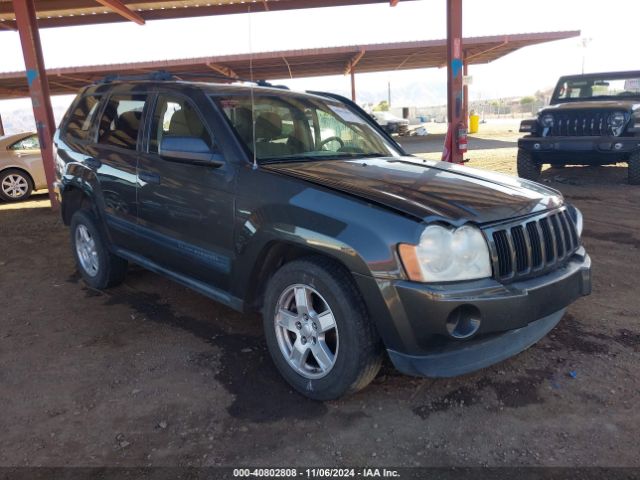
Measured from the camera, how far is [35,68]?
8484 millimetres

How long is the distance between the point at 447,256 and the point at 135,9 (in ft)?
33.7

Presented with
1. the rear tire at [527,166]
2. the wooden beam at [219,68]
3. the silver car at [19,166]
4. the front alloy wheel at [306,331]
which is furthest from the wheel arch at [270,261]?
the wooden beam at [219,68]

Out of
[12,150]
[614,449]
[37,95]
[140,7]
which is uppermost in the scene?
[140,7]

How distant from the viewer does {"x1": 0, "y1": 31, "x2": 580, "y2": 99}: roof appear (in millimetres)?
20516

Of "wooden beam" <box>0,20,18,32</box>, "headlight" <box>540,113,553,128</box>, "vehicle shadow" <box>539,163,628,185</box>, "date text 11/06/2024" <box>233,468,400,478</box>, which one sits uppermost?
"wooden beam" <box>0,20,18,32</box>

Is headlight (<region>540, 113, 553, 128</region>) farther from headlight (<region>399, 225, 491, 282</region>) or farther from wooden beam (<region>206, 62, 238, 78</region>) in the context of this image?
wooden beam (<region>206, 62, 238, 78</region>)

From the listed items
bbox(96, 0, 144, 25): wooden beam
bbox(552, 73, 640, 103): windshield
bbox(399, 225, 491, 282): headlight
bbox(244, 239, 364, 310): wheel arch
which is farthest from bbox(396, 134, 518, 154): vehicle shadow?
bbox(399, 225, 491, 282): headlight

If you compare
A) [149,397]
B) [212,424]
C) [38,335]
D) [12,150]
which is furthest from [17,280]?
[12,150]

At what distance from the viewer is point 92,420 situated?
2.74 meters

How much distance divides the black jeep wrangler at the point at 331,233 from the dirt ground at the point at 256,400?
279 mm

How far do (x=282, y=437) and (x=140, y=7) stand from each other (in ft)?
33.3

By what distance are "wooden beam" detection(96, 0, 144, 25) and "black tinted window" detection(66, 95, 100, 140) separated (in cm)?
519

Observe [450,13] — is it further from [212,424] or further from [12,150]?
[12,150]

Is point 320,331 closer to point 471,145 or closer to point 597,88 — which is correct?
point 597,88
